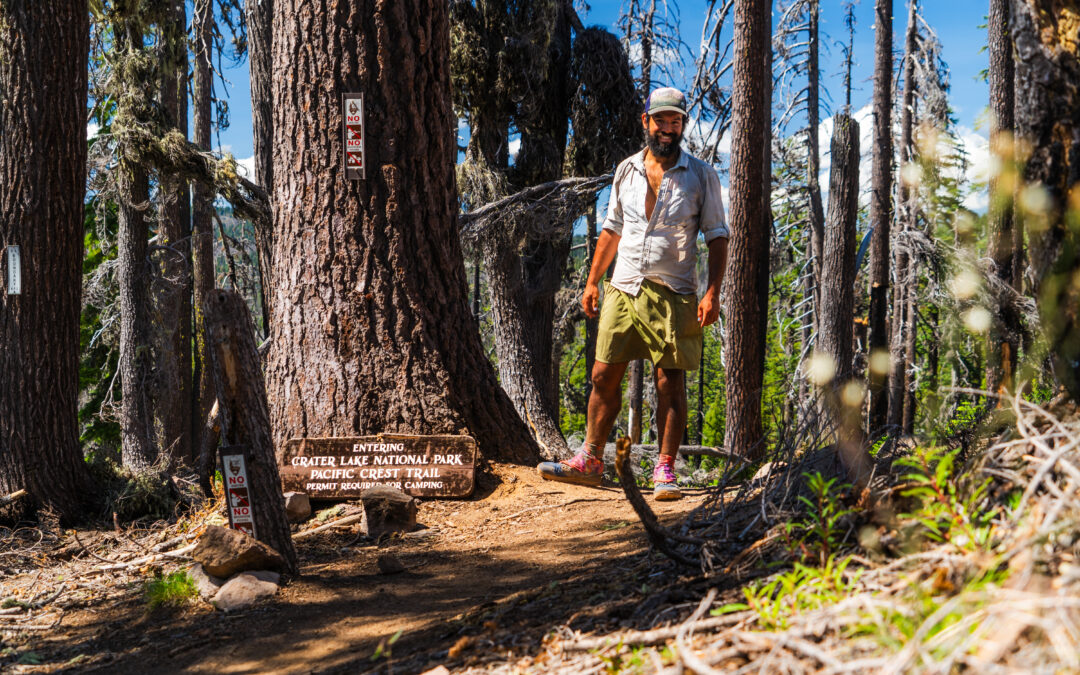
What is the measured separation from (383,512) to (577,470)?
1250 millimetres

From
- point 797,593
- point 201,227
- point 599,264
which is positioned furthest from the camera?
point 201,227

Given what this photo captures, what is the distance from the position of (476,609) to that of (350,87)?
11.5ft

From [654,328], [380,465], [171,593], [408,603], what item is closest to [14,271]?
[380,465]

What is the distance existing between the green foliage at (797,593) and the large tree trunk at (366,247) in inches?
128

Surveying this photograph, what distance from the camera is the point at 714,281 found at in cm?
495

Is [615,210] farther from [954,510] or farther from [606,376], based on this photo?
[954,510]

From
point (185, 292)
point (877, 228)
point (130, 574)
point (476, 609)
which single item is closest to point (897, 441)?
point (476, 609)

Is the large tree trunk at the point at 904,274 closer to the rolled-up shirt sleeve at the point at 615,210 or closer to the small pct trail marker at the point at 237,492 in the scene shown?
the rolled-up shirt sleeve at the point at 615,210

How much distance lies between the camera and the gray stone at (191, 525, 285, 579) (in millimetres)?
3627

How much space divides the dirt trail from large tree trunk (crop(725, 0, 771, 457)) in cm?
563

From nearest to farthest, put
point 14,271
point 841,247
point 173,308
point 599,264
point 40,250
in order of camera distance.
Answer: point 599,264 → point 14,271 → point 40,250 → point 841,247 → point 173,308

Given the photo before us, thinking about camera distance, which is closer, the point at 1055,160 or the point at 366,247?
the point at 1055,160

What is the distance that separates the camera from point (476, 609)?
320 cm

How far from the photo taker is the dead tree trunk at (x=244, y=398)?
148 inches
